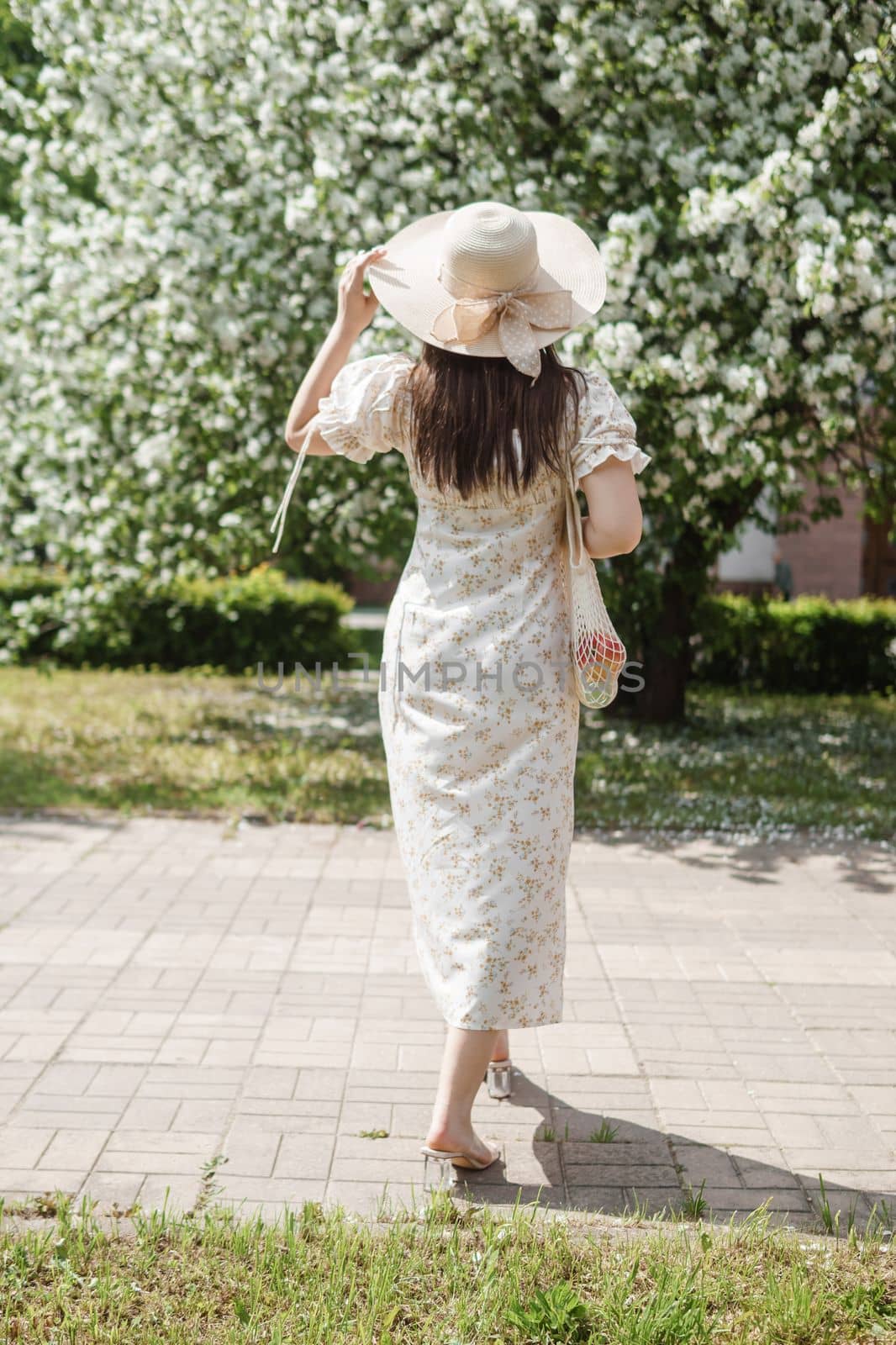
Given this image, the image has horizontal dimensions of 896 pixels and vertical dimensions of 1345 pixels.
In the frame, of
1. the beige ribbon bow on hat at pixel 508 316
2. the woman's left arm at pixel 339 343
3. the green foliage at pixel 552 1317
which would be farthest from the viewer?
the woman's left arm at pixel 339 343

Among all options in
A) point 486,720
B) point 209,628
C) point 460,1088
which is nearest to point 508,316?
point 486,720

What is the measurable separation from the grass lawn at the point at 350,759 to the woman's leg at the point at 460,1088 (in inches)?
133

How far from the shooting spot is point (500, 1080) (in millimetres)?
3391

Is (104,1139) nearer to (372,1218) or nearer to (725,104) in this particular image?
(372,1218)

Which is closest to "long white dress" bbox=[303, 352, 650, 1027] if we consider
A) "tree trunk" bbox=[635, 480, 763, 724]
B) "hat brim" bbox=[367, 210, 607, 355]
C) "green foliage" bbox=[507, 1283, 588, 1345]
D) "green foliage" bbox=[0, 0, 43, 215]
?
"hat brim" bbox=[367, 210, 607, 355]

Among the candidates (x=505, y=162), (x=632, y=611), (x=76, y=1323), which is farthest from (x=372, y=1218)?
(x=632, y=611)

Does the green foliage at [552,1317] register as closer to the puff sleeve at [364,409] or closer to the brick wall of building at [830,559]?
the puff sleeve at [364,409]

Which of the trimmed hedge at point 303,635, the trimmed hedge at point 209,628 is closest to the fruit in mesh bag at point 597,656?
the trimmed hedge at point 303,635

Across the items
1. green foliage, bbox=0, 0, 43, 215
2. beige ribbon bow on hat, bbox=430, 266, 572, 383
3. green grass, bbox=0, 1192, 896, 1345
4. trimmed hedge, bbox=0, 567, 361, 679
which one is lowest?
green grass, bbox=0, 1192, 896, 1345

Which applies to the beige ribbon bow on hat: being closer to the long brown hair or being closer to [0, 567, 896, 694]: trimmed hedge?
the long brown hair

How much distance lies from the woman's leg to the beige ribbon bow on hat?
58.5 inches

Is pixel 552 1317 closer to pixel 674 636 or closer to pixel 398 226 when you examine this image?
pixel 398 226

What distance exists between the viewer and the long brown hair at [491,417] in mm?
2797

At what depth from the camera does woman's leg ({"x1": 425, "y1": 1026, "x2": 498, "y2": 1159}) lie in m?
2.91
